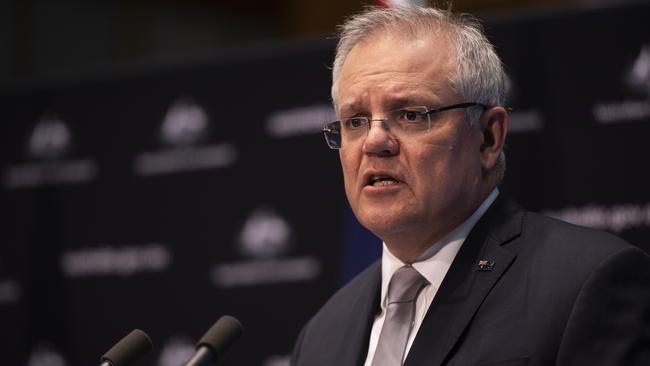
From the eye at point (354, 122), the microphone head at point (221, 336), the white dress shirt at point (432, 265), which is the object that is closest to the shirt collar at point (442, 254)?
the white dress shirt at point (432, 265)

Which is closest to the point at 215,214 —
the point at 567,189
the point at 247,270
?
the point at 247,270

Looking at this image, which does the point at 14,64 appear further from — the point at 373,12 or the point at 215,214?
the point at 373,12

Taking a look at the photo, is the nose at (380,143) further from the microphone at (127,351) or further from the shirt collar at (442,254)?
the microphone at (127,351)

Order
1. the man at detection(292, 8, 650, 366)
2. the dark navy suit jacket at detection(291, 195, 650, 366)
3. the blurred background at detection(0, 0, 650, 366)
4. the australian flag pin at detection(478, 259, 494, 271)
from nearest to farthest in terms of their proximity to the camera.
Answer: the dark navy suit jacket at detection(291, 195, 650, 366) < the man at detection(292, 8, 650, 366) < the australian flag pin at detection(478, 259, 494, 271) < the blurred background at detection(0, 0, 650, 366)

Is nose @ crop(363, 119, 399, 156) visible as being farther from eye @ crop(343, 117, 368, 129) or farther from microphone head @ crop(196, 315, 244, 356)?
microphone head @ crop(196, 315, 244, 356)

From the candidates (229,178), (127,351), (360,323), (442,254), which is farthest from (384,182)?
(229,178)

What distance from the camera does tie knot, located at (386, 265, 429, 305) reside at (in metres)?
2.27

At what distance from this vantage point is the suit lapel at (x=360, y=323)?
2342mm

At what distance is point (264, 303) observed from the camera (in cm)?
445

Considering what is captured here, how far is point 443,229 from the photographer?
229 centimetres

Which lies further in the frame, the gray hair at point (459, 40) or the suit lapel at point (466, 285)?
the gray hair at point (459, 40)

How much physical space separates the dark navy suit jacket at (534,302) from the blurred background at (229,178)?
1.45 meters

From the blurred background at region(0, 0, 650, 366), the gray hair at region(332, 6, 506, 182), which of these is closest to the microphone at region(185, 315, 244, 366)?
the gray hair at region(332, 6, 506, 182)

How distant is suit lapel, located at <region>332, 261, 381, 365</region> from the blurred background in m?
1.31
